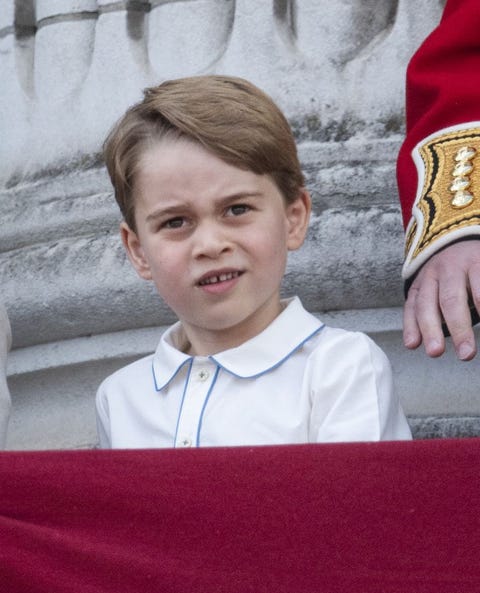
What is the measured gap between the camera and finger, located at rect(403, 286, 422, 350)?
4.22 feet

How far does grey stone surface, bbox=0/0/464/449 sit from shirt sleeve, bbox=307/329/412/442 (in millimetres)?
385

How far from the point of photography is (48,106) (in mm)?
2145

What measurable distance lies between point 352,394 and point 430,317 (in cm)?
14

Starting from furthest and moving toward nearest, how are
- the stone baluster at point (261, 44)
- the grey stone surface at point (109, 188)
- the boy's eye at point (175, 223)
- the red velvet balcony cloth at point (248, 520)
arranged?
the stone baluster at point (261, 44) < the grey stone surface at point (109, 188) < the boy's eye at point (175, 223) < the red velvet balcony cloth at point (248, 520)

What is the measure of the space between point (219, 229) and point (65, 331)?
0.65 metres

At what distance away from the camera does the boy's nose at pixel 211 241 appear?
143cm

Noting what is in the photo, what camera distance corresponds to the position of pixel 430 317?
1280 millimetres

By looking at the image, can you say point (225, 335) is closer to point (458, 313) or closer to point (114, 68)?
point (458, 313)

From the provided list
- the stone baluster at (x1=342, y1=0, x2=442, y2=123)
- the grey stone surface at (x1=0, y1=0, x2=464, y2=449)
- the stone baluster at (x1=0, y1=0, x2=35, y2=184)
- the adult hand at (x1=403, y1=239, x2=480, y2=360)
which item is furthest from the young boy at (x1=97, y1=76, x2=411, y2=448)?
the stone baluster at (x1=0, y1=0, x2=35, y2=184)

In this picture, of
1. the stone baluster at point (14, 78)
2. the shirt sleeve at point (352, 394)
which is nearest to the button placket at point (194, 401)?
the shirt sleeve at point (352, 394)

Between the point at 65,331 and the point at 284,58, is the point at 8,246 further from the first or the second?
the point at 284,58

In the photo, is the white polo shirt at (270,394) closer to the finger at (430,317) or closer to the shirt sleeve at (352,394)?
the shirt sleeve at (352,394)

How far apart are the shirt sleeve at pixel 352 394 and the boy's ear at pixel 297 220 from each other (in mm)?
138

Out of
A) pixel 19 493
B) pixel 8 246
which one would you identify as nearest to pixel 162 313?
pixel 8 246
